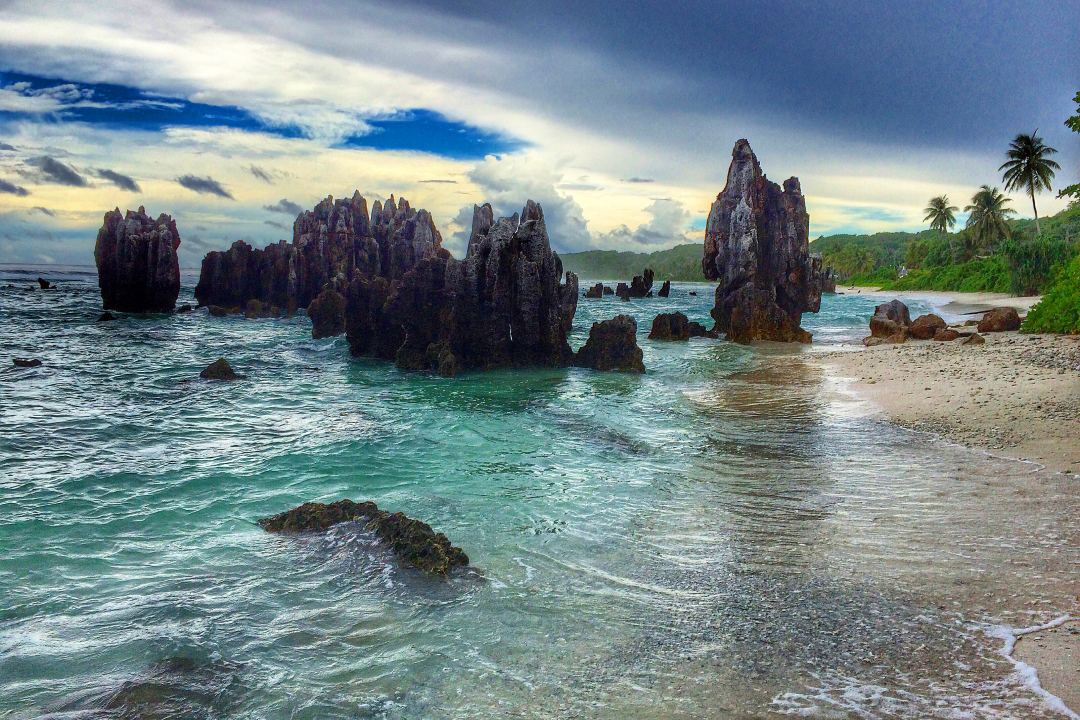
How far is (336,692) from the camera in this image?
230 inches

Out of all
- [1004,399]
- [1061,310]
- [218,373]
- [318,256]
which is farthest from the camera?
[318,256]

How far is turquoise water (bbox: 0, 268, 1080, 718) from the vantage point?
5785 millimetres

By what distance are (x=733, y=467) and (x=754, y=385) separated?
11786mm

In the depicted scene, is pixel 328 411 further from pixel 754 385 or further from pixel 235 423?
pixel 754 385

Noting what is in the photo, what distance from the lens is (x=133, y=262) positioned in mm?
56469

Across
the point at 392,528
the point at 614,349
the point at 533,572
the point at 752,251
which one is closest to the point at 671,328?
the point at 752,251

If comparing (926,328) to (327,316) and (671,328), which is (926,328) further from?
(327,316)

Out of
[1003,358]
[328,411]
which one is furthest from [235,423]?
[1003,358]

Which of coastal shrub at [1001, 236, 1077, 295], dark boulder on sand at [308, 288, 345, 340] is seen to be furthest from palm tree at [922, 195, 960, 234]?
dark boulder on sand at [308, 288, 345, 340]

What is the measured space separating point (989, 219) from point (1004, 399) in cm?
9345

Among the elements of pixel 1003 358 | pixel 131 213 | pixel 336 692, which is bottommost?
pixel 336 692

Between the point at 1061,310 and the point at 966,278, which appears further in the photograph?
the point at 966,278

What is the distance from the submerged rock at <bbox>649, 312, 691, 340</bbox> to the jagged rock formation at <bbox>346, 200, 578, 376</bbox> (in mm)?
14262

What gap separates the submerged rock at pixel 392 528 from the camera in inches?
327
